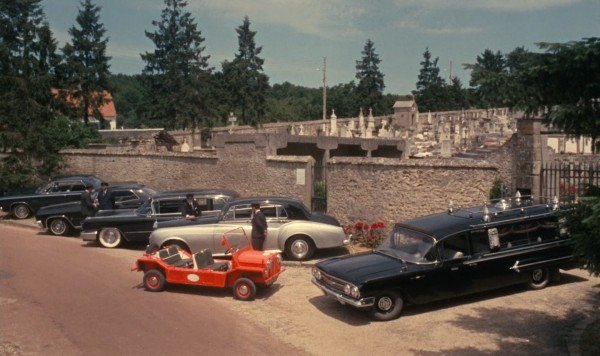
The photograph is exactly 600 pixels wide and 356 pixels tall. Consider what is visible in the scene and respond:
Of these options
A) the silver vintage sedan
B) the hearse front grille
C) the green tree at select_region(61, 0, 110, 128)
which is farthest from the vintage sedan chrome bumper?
the green tree at select_region(61, 0, 110, 128)

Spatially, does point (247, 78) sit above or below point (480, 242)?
above

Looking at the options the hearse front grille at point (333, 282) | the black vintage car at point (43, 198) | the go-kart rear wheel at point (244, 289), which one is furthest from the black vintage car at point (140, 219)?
the hearse front grille at point (333, 282)

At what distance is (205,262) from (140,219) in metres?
4.71

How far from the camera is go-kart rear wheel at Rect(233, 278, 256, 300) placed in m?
10.4

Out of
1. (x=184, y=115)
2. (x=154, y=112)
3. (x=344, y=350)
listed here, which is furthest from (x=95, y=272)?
(x=154, y=112)

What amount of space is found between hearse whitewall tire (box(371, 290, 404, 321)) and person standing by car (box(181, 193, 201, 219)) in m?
6.80

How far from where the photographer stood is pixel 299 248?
1313 cm

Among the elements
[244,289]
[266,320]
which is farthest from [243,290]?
[266,320]

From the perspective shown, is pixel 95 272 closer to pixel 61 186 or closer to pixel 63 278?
pixel 63 278

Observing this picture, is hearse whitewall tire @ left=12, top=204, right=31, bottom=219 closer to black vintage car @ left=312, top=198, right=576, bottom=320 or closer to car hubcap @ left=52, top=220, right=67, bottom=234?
car hubcap @ left=52, top=220, right=67, bottom=234

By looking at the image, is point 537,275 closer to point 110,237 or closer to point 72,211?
point 110,237

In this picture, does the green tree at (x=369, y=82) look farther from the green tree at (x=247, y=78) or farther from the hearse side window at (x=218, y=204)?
the hearse side window at (x=218, y=204)

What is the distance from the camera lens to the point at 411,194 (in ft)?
46.9

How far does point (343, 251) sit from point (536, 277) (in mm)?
4850
